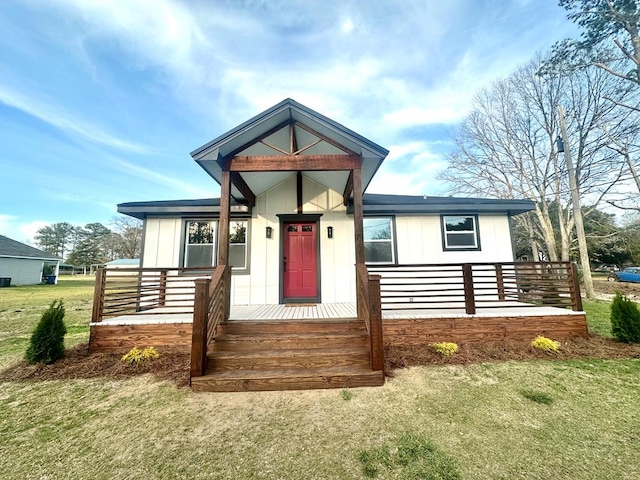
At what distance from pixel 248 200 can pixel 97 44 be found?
33.8 feet

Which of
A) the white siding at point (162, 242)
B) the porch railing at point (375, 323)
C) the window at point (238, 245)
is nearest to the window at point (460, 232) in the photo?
the porch railing at point (375, 323)

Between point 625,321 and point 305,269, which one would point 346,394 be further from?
point 625,321

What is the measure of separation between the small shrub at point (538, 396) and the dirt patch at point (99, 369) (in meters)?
4.38

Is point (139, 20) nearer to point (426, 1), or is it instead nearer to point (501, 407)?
point (426, 1)

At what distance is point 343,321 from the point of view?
4297mm

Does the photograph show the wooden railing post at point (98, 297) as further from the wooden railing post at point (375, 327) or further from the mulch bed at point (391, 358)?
the wooden railing post at point (375, 327)

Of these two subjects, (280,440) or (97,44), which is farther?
(97,44)

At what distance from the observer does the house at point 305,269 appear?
12.2 ft

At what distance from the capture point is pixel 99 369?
158 inches

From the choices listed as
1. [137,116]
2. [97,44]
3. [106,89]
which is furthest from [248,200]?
[137,116]

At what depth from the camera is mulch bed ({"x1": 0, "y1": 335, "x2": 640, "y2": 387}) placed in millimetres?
3851

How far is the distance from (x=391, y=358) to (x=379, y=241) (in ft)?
12.0

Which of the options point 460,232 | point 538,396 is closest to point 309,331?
point 538,396

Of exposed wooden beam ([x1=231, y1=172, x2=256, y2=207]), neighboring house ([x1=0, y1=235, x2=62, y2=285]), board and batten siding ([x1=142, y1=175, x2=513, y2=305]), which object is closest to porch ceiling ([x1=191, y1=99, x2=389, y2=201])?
exposed wooden beam ([x1=231, y1=172, x2=256, y2=207])
